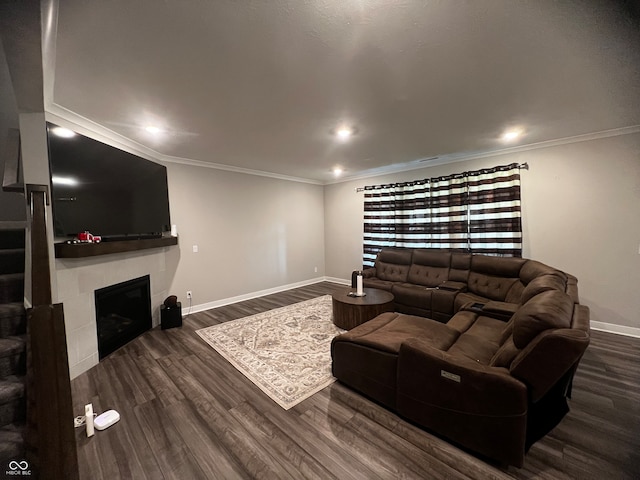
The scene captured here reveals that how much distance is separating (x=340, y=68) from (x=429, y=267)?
3586mm

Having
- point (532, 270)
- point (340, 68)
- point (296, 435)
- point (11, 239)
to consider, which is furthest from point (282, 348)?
point (532, 270)

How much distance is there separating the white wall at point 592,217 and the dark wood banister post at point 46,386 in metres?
5.23

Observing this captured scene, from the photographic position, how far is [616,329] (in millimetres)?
3205

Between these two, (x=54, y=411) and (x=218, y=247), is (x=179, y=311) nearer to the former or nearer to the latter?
(x=218, y=247)

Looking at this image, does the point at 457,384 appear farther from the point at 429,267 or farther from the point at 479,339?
the point at 429,267

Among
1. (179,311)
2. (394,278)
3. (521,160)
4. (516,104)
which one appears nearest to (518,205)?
(521,160)

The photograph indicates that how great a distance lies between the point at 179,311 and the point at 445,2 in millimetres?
4276

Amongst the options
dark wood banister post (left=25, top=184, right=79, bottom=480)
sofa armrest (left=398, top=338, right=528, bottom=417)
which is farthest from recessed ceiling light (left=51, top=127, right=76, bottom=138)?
sofa armrest (left=398, top=338, right=528, bottom=417)

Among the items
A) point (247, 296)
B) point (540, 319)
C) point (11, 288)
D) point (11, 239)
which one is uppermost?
point (11, 239)

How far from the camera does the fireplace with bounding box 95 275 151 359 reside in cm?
281

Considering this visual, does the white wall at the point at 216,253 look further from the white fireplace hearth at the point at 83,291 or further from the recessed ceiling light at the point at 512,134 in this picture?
the recessed ceiling light at the point at 512,134

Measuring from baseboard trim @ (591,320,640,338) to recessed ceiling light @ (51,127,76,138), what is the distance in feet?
21.9

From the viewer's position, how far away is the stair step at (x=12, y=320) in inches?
68.1

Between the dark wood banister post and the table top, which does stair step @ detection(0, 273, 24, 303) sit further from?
the table top
